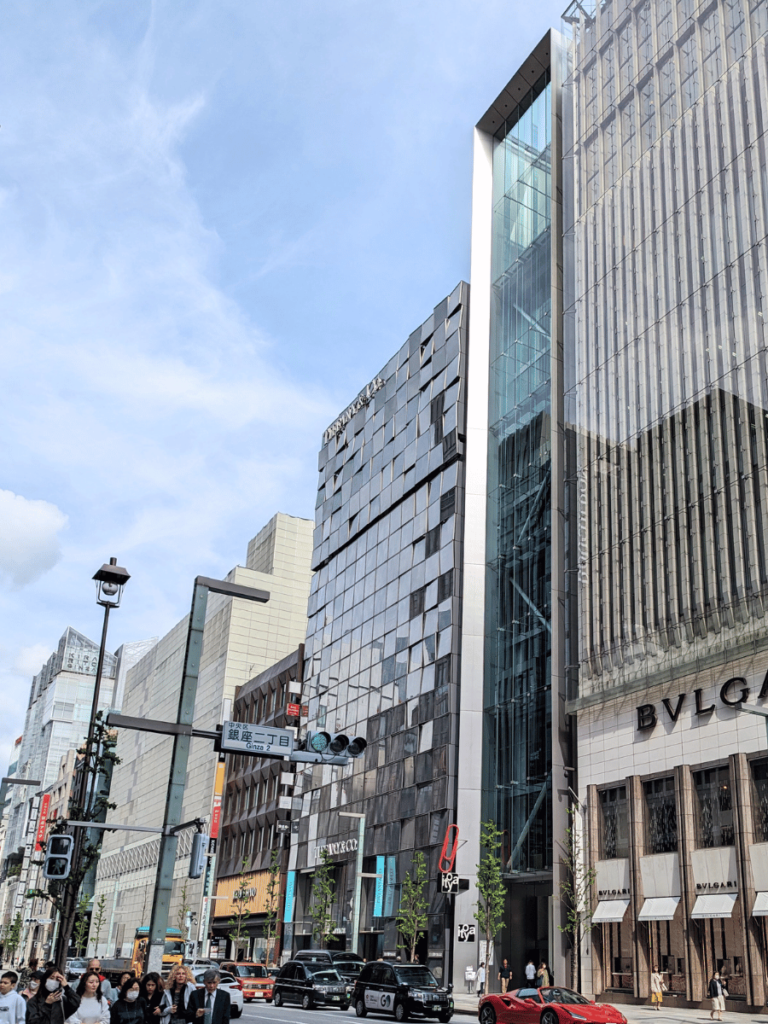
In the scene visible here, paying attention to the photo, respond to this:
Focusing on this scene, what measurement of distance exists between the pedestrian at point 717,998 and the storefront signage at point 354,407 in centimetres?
5539

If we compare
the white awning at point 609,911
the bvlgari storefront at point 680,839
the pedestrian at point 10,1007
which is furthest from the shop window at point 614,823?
the pedestrian at point 10,1007

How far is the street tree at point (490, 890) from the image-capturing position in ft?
171

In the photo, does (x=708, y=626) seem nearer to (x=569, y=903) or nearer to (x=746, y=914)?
(x=746, y=914)

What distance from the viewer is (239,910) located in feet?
307

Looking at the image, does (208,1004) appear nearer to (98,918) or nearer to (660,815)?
(660,815)

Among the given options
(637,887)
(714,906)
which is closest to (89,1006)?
(714,906)

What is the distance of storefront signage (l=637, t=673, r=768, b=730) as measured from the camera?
1587 inches

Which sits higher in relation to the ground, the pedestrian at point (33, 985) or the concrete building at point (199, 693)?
the concrete building at point (199, 693)

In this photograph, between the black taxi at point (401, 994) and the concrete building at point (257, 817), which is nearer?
the black taxi at point (401, 994)

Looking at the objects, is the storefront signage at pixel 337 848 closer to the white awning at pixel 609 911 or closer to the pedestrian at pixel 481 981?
the pedestrian at pixel 481 981

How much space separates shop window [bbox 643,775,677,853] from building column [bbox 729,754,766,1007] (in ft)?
13.7

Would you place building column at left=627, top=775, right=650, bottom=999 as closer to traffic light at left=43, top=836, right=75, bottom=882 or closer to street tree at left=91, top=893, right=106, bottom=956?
traffic light at left=43, top=836, right=75, bottom=882

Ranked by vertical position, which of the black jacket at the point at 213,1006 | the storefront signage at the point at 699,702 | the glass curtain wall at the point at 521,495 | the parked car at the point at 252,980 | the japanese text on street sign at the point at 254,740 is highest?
the glass curtain wall at the point at 521,495

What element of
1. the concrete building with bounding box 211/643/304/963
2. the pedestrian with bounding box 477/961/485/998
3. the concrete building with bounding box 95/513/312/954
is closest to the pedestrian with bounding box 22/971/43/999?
the pedestrian with bounding box 477/961/485/998
